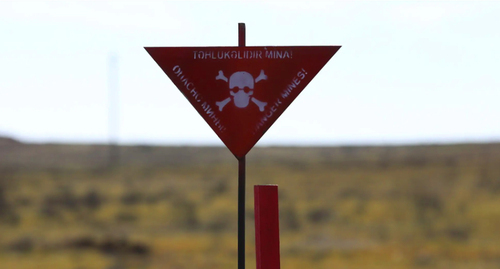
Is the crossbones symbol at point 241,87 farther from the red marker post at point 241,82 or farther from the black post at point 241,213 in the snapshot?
the black post at point 241,213

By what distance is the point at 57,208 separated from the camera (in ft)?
115

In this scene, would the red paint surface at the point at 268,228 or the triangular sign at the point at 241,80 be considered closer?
the red paint surface at the point at 268,228

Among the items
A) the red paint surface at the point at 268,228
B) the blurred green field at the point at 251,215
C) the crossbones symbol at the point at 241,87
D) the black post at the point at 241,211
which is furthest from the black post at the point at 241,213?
the blurred green field at the point at 251,215

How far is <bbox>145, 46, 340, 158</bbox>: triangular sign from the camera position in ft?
17.5

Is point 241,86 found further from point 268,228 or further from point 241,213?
point 268,228

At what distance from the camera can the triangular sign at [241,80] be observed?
5332 millimetres

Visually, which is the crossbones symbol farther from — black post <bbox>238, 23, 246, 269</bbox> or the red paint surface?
the red paint surface

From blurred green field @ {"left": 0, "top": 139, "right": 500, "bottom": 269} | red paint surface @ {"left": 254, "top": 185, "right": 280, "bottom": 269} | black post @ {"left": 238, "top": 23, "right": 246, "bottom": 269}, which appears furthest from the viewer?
blurred green field @ {"left": 0, "top": 139, "right": 500, "bottom": 269}

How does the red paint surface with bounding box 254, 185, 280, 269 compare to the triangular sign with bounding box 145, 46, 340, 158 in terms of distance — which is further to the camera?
the triangular sign with bounding box 145, 46, 340, 158

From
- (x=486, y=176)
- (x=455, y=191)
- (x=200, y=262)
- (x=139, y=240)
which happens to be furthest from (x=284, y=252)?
(x=486, y=176)


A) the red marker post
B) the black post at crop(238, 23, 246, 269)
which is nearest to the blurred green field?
the black post at crop(238, 23, 246, 269)

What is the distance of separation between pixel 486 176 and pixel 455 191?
5.34m

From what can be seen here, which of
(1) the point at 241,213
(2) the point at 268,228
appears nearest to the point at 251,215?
(1) the point at 241,213

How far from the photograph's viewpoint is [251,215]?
32969mm
